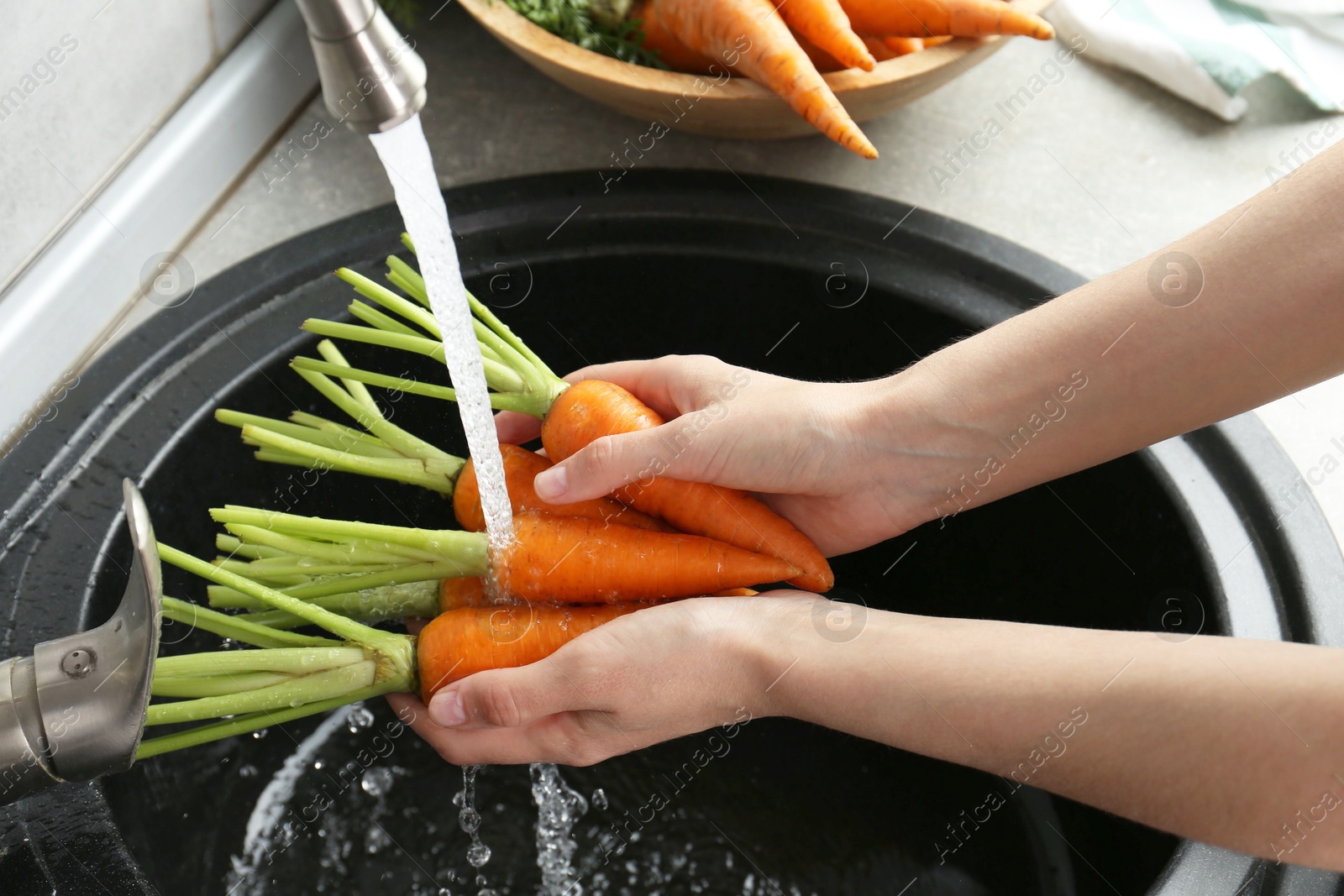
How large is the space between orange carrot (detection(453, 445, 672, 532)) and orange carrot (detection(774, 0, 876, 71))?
453mm

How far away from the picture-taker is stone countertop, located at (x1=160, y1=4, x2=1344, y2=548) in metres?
1.03

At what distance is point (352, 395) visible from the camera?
0.88m

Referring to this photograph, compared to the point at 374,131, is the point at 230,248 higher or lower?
lower

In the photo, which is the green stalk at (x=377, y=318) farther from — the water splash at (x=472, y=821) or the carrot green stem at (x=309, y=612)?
the water splash at (x=472, y=821)

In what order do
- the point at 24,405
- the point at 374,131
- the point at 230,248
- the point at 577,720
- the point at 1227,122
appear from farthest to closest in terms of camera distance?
1. the point at 1227,122
2. the point at 230,248
3. the point at 24,405
4. the point at 577,720
5. the point at 374,131

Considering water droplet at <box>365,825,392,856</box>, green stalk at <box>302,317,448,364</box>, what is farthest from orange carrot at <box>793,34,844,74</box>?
water droplet at <box>365,825,392,856</box>

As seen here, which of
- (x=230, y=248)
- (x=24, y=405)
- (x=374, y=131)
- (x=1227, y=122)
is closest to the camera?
(x=374, y=131)

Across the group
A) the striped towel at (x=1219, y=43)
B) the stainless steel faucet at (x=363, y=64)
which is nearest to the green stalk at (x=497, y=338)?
the stainless steel faucet at (x=363, y=64)

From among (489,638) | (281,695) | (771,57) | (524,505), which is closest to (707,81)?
(771,57)

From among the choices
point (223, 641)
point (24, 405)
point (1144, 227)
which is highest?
point (1144, 227)

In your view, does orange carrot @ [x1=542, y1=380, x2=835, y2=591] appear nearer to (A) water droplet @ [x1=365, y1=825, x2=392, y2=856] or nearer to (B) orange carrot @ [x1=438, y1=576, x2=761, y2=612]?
(B) orange carrot @ [x1=438, y1=576, x2=761, y2=612]

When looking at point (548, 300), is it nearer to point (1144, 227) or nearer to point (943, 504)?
point (943, 504)

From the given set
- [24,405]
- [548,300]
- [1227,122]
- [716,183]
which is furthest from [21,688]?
[1227,122]

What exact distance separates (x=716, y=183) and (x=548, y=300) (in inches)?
7.5
